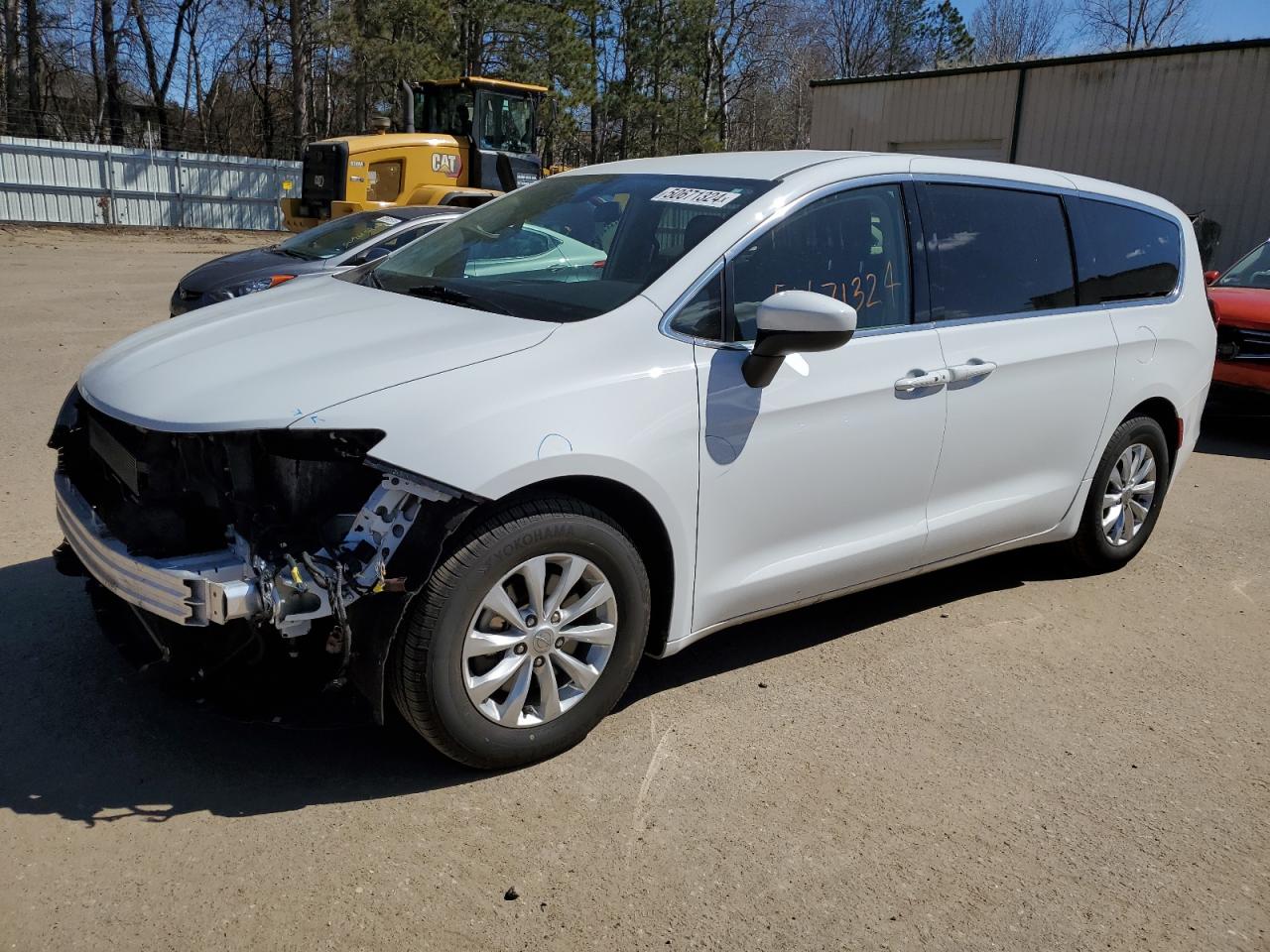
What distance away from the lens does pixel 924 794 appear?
10.6 ft

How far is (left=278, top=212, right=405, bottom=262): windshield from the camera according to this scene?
9992 millimetres

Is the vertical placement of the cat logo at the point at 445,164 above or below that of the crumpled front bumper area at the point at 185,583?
above

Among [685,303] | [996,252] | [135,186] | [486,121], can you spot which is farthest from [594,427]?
[135,186]

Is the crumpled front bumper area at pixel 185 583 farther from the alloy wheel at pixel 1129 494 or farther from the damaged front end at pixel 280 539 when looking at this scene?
the alloy wheel at pixel 1129 494

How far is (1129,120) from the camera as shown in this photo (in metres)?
18.0

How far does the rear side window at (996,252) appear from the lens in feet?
13.2

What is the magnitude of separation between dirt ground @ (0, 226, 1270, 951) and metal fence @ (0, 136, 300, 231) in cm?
2471

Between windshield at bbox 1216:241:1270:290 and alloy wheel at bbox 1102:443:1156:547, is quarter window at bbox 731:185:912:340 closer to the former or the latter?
alloy wheel at bbox 1102:443:1156:547

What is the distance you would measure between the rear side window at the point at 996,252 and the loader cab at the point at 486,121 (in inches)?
566

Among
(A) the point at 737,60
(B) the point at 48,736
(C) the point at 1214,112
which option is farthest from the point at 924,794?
(A) the point at 737,60

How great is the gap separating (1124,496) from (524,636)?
3317 mm

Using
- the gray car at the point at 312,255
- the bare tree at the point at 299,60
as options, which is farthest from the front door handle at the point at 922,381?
the bare tree at the point at 299,60

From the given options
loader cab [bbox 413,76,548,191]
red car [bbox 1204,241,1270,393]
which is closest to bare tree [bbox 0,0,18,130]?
loader cab [bbox 413,76,548,191]

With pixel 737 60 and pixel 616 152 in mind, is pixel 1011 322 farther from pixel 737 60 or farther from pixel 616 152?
pixel 737 60
